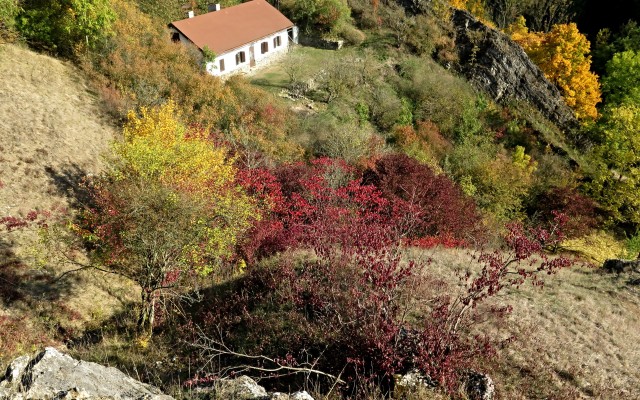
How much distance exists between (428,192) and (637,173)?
2317cm

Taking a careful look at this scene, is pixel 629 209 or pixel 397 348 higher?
pixel 397 348

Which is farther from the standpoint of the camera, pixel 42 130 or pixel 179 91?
pixel 179 91

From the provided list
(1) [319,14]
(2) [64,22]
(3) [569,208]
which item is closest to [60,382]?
(2) [64,22]

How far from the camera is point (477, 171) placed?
3938cm

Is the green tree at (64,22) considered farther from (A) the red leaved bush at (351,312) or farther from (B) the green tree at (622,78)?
(B) the green tree at (622,78)

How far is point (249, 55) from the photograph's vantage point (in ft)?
151

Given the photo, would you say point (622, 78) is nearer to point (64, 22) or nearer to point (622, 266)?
point (622, 266)

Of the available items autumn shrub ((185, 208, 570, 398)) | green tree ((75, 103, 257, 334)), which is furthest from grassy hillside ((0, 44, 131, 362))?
autumn shrub ((185, 208, 570, 398))

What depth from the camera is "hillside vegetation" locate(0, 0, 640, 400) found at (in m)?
11.3

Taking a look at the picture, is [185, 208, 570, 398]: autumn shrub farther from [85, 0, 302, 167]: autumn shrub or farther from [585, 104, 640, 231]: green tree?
[585, 104, 640, 231]: green tree

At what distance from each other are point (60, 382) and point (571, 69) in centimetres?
6108

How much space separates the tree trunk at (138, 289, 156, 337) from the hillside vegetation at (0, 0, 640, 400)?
12cm

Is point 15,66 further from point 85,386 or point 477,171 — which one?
point 477,171

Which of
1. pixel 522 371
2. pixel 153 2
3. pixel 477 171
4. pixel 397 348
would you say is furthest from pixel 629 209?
pixel 153 2
